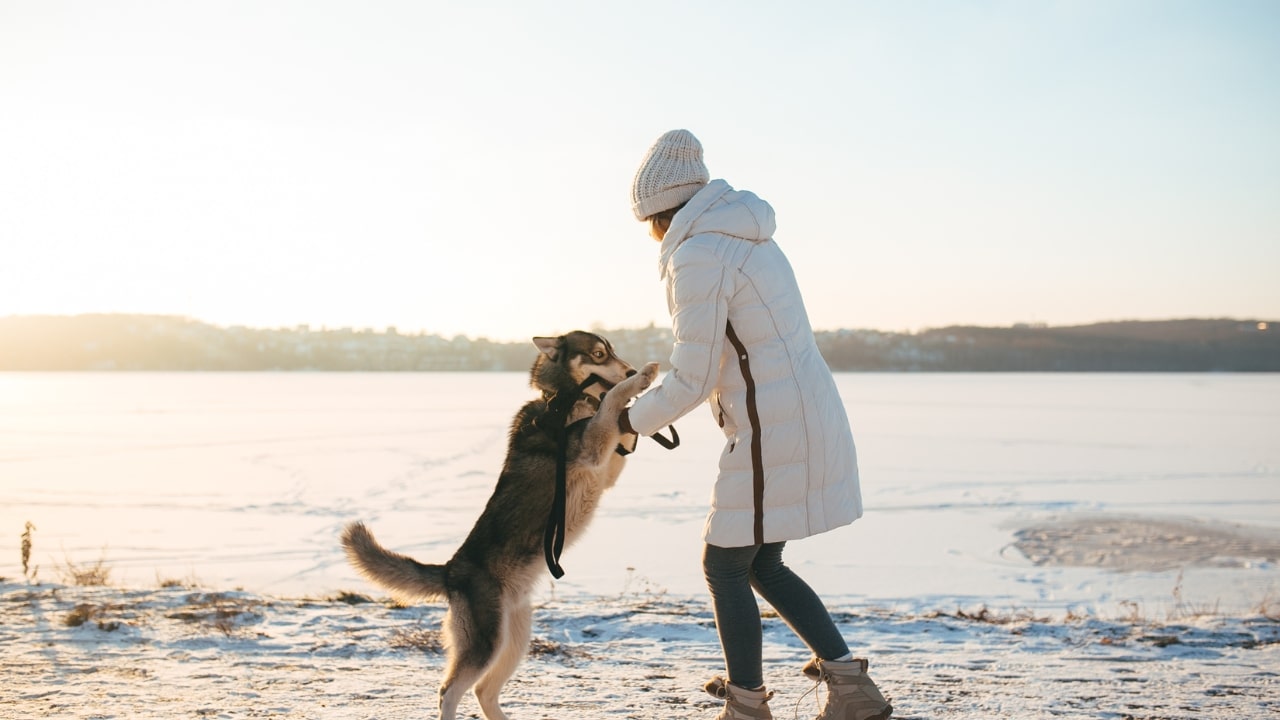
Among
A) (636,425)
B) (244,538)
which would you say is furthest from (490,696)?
(244,538)

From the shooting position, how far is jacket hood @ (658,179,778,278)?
351 centimetres

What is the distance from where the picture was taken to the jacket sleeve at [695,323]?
11.4 ft

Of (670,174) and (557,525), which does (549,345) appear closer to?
(557,525)

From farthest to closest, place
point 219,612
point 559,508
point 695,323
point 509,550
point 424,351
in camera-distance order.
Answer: point 424,351, point 219,612, point 509,550, point 559,508, point 695,323

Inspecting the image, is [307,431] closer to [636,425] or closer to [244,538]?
[244,538]

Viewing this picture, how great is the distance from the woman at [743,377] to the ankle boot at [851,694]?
331 millimetres

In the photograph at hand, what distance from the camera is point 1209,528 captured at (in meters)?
12.7

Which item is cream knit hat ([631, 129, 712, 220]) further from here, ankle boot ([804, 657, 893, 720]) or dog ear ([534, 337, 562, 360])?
ankle boot ([804, 657, 893, 720])

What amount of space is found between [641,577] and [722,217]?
6.65 meters

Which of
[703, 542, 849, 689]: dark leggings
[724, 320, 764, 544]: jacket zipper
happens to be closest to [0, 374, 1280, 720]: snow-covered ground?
[703, 542, 849, 689]: dark leggings

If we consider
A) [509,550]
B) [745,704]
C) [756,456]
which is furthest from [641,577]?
[756,456]

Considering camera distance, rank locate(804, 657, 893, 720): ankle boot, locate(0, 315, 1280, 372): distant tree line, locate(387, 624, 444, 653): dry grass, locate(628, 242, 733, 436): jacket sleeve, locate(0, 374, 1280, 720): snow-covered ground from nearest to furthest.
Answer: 1. locate(628, 242, 733, 436): jacket sleeve
2. locate(804, 657, 893, 720): ankle boot
3. locate(0, 374, 1280, 720): snow-covered ground
4. locate(387, 624, 444, 653): dry grass
5. locate(0, 315, 1280, 372): distant tree line

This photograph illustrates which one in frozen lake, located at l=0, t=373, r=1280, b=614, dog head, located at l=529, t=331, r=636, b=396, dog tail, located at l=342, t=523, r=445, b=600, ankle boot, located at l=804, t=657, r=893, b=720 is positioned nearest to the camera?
ankle boot, located at l=804, t=657, r=893, b=720

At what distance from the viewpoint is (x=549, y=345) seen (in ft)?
15.3
